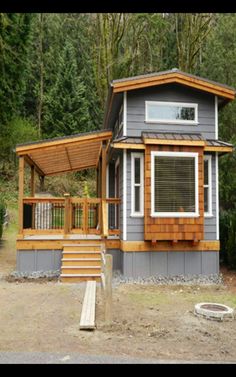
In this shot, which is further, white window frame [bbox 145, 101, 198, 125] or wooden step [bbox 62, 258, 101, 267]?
white window frame [bbox 145, 101, 198, 125]

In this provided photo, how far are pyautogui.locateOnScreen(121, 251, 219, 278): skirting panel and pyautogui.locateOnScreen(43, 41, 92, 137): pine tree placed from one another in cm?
1817

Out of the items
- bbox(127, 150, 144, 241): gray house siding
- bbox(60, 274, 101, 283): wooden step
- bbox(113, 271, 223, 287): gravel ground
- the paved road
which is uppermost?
bbox(127, 150, 144, 241): gray house siding

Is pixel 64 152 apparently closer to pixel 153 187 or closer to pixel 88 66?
pixel 153 187

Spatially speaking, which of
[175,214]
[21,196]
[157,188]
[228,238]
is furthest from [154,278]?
[21,196]

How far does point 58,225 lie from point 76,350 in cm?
844

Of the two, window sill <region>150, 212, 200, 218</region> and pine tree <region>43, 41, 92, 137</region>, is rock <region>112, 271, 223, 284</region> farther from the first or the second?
pine tree <region>43, 41, 92, 137</region>

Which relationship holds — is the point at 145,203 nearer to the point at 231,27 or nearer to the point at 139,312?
the point at 139,312

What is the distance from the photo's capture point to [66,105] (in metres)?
26.3

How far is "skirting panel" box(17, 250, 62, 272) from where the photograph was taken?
940 cm

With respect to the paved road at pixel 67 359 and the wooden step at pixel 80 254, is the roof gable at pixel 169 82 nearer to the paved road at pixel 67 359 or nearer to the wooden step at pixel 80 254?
the wooden step at pixel 80 254

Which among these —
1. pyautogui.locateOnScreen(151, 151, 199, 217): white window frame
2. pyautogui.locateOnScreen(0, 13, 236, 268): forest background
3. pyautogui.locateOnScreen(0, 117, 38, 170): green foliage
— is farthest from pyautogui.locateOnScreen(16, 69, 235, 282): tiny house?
pyautogui.locateOnScreen(0, 117, 38, 170): green foliage

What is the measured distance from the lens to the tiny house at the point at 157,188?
8906 mm

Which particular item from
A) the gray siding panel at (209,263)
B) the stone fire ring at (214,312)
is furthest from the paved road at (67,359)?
the gray siding panel at (209,263)

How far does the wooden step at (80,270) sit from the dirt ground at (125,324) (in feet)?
1.75
